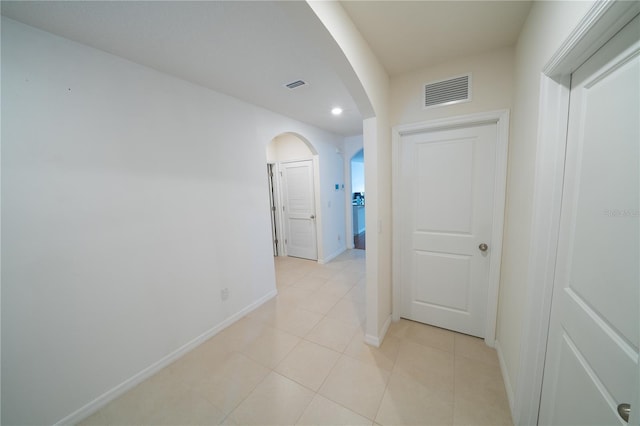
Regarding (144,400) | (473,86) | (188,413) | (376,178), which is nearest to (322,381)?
(188,413)

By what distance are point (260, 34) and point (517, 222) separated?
6.83 feet

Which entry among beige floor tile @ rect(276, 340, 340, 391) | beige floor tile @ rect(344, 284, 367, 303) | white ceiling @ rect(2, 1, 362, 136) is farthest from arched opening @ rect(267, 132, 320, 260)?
beige floor tile @ rect(276, 340, 340, 391)

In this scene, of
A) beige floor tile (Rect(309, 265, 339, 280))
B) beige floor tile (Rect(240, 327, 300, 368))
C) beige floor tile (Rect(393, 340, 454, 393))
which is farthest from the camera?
beige floor tile (Rect(309, 265, 339, 280))

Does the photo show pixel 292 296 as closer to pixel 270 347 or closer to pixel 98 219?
pixel 270 347

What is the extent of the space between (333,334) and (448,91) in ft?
7.92

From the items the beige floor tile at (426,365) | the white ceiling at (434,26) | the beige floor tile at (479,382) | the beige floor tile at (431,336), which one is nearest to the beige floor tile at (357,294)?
the beige floor tile at (431,336)

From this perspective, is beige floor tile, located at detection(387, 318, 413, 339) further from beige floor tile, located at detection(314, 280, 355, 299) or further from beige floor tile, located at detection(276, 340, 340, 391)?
beige floor tile, located at detection(314, 280, 355, 299)

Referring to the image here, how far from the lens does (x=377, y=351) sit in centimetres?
193

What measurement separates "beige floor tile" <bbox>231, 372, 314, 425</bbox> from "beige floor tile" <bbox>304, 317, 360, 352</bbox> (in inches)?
18.8

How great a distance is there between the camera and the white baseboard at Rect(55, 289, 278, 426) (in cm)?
146

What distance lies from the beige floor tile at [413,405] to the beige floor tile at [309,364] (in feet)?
1.54

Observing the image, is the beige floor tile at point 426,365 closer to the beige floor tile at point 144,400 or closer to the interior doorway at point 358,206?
the beige floor tile at point 144,400

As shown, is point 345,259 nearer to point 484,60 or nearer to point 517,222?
point 517,222

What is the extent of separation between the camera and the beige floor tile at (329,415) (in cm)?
136
